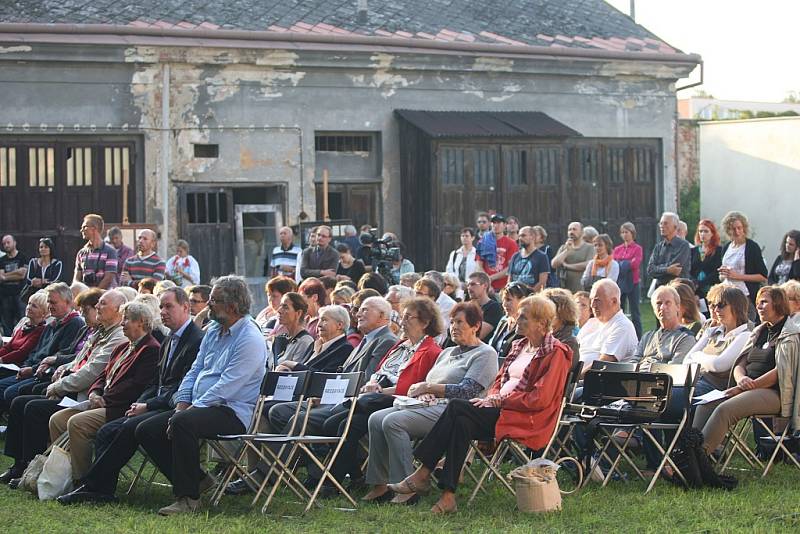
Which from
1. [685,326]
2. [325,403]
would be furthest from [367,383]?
[685,326]

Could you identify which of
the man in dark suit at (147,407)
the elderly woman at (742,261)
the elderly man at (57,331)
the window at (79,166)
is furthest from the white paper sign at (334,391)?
the window at (79,166)

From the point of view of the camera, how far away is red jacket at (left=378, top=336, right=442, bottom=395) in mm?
9336

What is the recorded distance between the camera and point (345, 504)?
343 inches

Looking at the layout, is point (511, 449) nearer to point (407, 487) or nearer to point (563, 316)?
point (407, 487)

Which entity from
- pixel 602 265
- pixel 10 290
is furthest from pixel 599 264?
pixel 10 290

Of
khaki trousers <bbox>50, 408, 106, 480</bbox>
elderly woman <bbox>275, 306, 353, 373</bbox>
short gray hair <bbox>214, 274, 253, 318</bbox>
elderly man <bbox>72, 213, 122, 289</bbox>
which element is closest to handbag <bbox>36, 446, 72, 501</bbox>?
khaki trousers <bbox>50, 408, 106, 480</bbox>

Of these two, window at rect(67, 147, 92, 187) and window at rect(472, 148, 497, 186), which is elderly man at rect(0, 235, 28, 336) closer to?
window at rect(67, 147, 92, 187)

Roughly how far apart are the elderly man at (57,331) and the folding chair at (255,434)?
9.44 ft

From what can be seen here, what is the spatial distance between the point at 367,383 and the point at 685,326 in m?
2.46

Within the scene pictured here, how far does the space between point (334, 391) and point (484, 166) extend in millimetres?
12432

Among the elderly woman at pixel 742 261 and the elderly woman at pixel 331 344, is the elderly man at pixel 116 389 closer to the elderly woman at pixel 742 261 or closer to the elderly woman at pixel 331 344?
the elderly woman at pixel 331 344

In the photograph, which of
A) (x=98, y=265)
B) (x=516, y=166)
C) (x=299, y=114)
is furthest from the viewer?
(x=516, y=166)

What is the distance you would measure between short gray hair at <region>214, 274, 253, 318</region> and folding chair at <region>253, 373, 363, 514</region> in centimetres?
70

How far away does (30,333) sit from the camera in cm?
1250
